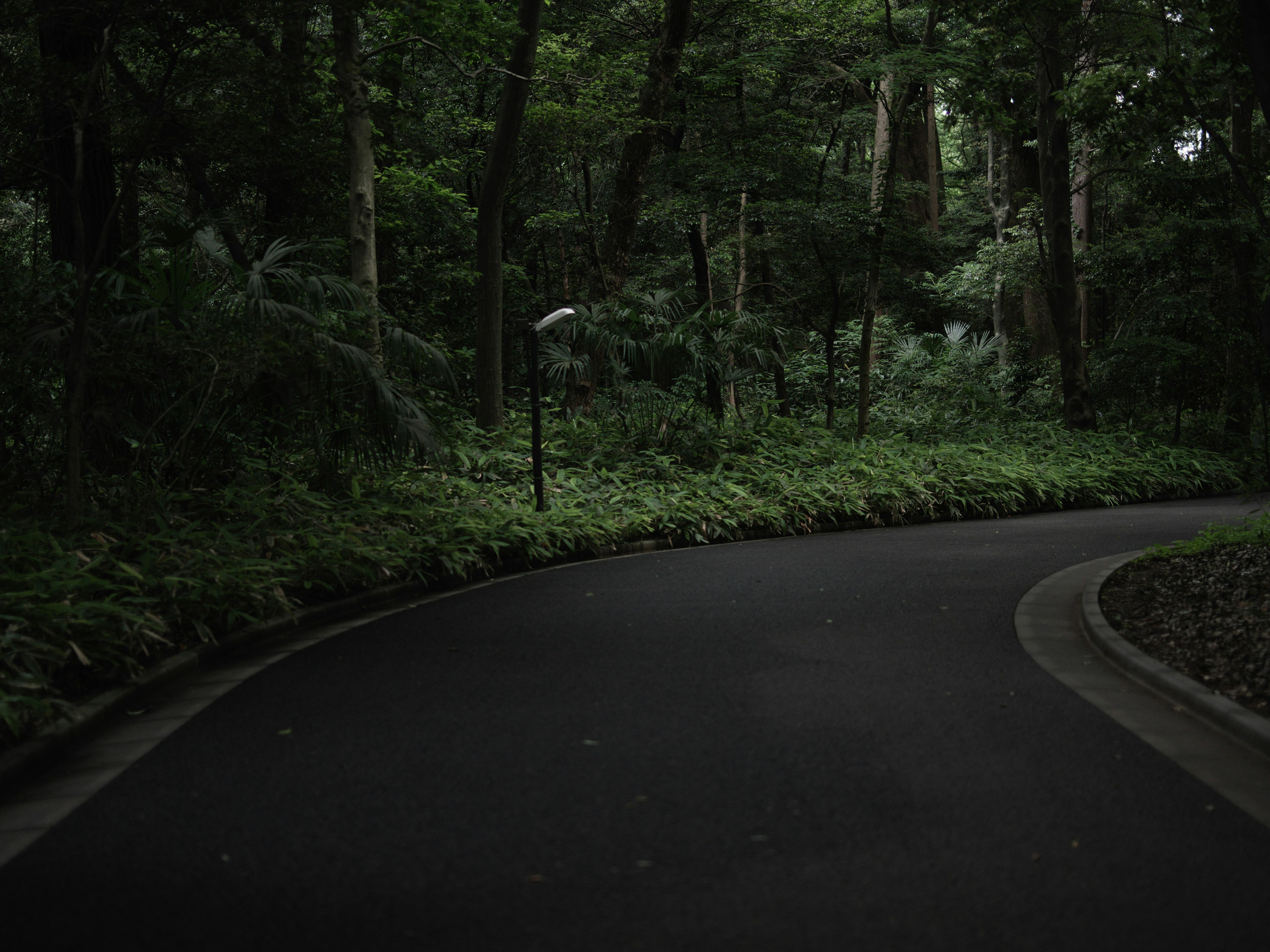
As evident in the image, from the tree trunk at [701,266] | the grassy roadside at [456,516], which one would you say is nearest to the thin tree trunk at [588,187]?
the tree trunk at [701,266]

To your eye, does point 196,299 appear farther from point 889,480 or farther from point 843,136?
point 843,136

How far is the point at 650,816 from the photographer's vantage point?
3785 millimetres

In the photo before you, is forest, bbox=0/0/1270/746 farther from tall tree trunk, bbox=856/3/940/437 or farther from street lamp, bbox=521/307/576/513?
street lamp, bbox=521/307/576/513

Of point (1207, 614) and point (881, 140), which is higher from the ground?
point (881, 140)

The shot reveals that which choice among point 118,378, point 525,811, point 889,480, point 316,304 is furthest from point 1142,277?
point 525,811

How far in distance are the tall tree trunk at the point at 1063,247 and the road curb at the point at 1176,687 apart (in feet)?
44.6

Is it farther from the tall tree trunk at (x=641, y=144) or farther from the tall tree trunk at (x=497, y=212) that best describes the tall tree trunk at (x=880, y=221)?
the tall tree trunk at (x=497, y=212)

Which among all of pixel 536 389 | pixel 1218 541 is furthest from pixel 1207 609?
pixel 536 389

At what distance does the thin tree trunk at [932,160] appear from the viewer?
27.4 meters

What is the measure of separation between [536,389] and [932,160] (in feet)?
72.3

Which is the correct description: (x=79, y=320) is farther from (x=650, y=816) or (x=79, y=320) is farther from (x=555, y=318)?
(x=650, y=816)

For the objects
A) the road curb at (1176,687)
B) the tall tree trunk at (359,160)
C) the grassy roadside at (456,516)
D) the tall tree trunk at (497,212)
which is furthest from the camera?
the tall tree trunk at (497,212)

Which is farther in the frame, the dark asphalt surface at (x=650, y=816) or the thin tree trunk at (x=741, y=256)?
the thin tree trunk at (x=741, y=256)

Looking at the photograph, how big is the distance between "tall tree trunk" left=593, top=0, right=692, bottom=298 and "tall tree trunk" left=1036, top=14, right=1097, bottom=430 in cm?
745
